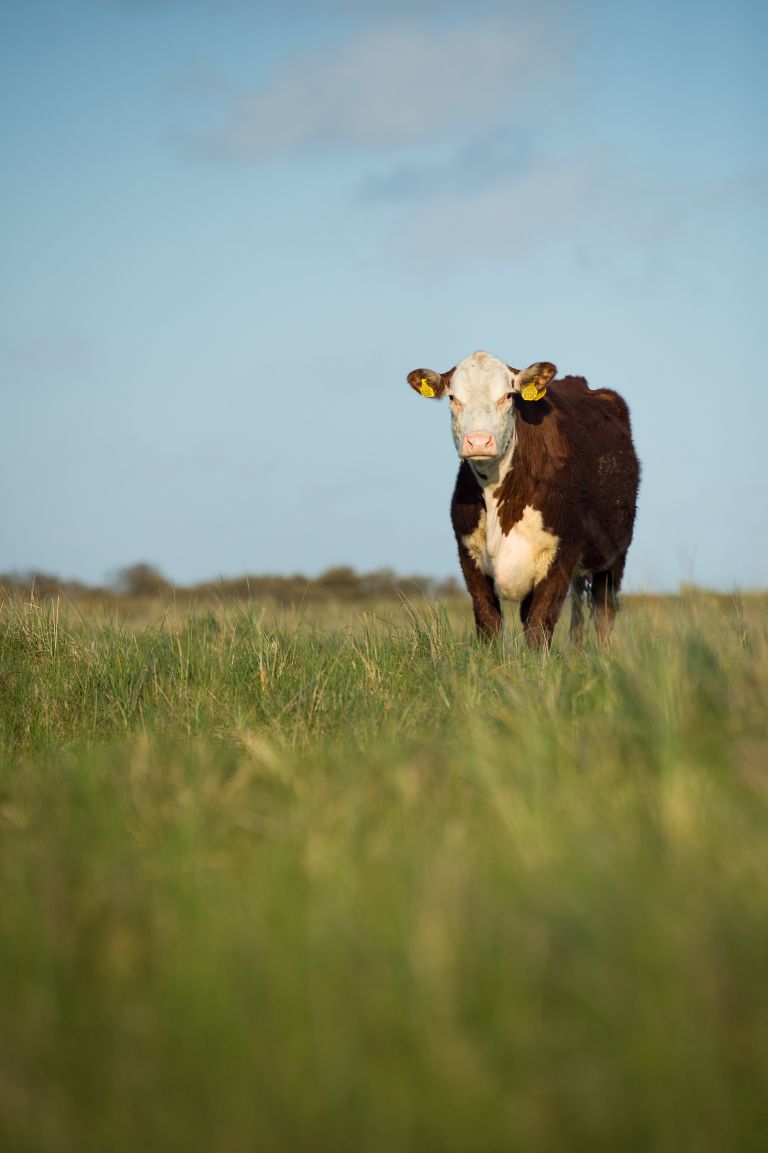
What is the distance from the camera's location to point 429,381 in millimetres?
9039

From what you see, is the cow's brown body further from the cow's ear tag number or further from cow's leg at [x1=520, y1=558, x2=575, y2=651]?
the cow's ear tag number

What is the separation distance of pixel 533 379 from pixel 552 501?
0.86m

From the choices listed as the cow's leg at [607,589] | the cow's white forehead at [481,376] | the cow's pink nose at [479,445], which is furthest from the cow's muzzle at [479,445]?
the cow's leg at [607,589]

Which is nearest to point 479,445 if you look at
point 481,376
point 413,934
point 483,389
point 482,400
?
point 482,400

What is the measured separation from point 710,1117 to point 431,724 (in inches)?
123

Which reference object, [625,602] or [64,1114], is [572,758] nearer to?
[64,1114]

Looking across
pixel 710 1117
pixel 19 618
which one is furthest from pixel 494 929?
pixel 19 618

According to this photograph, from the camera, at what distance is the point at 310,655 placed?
7527mm

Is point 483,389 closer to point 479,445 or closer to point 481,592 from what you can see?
point 479,445

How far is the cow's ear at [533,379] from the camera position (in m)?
8.74

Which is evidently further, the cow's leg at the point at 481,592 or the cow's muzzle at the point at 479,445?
the cow's leg at the point at 481,592

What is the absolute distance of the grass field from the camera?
2475 millimetres

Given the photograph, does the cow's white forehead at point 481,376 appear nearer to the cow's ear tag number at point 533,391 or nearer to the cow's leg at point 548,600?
the cow's ear tag number at point 533,391

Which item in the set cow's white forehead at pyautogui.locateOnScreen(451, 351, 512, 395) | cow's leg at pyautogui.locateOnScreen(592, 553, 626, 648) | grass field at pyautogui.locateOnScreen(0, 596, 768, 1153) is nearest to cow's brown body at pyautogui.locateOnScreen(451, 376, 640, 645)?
cow's white forehead at pyautogui.locateOnScreen(451, 351, 512, 395)
